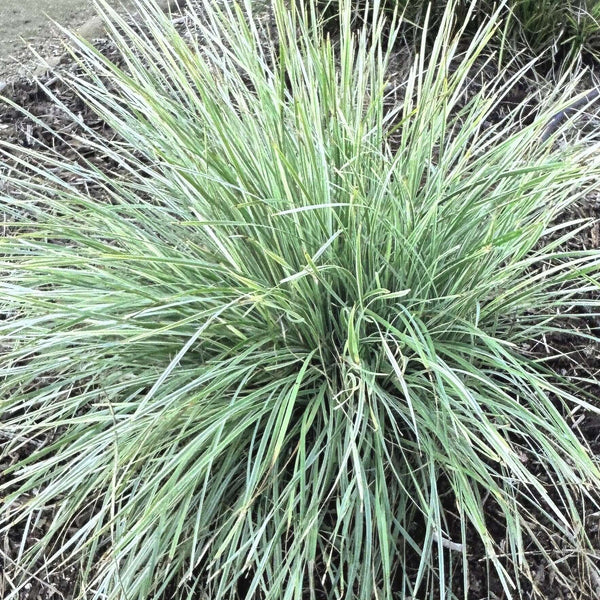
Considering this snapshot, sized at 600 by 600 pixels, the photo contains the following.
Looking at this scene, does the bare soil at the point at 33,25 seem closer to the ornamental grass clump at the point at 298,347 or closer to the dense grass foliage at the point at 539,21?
the dense grass foliage at the point at 539,21

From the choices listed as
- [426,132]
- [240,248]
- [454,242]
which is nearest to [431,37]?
[426,132]

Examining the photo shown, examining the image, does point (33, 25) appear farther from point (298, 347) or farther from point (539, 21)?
point (298, 347)

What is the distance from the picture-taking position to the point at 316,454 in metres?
1.52

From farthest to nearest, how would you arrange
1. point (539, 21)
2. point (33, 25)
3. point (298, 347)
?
point (33, 25) → point (539, 21) → point (298, 347)

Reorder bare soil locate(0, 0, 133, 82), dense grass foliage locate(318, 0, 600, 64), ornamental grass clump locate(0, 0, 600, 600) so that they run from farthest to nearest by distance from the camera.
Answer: bare soil locate(0, 0, 133, 82), dense grass foliage locate(318, 0, 600, 64), ornamental grass clump locate(0, 0, 600, 600)

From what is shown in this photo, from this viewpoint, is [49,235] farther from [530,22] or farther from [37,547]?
[530,22]

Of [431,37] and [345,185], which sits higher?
[431,37]

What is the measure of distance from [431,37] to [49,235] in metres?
1.78

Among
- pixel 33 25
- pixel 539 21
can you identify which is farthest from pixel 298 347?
pixel 33 25

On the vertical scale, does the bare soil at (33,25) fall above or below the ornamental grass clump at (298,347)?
above

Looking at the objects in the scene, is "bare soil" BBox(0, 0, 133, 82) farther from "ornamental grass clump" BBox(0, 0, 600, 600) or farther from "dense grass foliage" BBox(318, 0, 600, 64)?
"ornamental grass clump" BBox(0, 0, 600, 600)

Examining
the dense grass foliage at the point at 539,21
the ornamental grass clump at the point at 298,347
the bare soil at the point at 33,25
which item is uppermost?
the bare soil at the point at 33,25

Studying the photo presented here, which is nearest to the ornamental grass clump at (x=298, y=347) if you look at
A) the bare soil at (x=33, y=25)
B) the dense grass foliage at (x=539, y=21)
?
the dense grass foliage at (x=539, y=21)

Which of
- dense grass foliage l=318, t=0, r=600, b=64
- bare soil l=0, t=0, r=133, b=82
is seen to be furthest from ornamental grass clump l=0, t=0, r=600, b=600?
bare soil l=0, t=0, r=133, b=82
